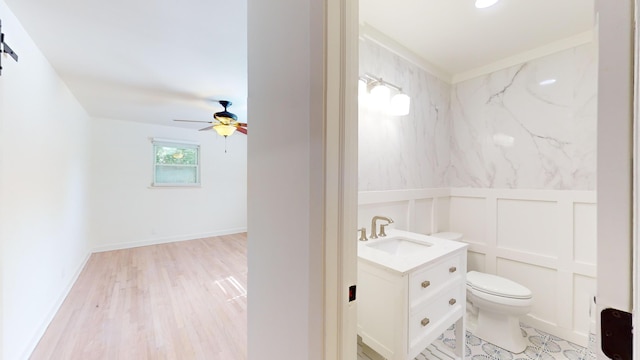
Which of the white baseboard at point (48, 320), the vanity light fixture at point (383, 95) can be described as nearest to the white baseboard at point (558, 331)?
the vanity light fixture at point (383, 95)

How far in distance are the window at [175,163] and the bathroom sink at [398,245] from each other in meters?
Answer: 4.57

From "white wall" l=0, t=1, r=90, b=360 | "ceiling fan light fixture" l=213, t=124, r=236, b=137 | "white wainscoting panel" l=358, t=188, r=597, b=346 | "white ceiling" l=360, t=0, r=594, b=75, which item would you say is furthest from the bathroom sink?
"ceiling fan light fixture" l=213, t=124, r=236, b=137

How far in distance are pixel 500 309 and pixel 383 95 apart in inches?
72.7

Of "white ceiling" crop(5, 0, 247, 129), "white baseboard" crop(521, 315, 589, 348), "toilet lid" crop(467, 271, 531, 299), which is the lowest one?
"white baseboard" crop(521, 315, 589, 348)

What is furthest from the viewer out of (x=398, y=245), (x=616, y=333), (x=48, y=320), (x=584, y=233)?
(x=48, y=320)

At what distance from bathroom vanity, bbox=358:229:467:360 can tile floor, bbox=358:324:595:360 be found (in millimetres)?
448

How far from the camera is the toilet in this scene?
1.79 m

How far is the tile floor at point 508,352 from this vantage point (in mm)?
1779

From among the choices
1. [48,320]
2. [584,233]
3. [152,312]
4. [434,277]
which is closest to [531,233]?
[584,233]

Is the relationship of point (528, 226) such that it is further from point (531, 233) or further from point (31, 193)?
point (31, 193)

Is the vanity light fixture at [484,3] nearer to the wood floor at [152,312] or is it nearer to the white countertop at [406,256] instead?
the white countertop at [406,256]

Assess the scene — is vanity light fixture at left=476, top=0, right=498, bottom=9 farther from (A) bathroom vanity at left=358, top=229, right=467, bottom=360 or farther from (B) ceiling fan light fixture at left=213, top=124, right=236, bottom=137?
(B) ceiling fan light fixture at left=213, top=124, right=236, bottom=137

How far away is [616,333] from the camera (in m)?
0.33

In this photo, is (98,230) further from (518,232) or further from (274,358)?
(518,232)
